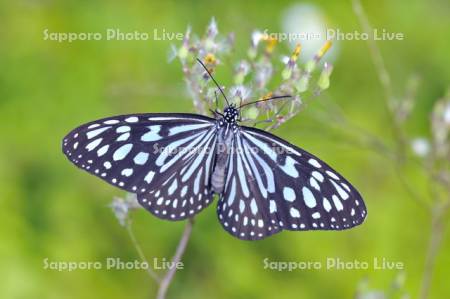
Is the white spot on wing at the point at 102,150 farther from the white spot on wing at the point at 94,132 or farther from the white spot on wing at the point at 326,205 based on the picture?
the white spot on wing at the point at 326,205

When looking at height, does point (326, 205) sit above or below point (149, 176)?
below

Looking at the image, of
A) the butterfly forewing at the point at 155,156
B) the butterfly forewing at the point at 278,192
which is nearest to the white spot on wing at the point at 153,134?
the butterfly forewing at the point at 155,156

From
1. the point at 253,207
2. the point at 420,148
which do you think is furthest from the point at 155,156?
the point at 420,148

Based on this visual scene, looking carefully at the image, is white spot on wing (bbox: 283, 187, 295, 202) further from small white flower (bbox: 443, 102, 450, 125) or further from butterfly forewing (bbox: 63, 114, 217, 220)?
small white flower (bbox: 443, 102, 450, 125)

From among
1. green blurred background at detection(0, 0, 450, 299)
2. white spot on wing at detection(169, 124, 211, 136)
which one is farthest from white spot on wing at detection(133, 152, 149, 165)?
green blurred background at detection(0, 0, 450, 299)

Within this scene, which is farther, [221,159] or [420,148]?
[420,148]

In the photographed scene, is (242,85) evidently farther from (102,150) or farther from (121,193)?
(121,193)

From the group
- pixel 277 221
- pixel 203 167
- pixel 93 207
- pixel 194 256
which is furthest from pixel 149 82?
pixel 277 221
